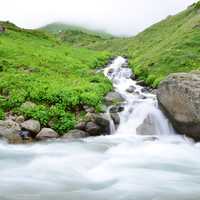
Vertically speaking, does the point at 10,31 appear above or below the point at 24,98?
above

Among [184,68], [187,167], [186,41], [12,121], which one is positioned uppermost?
[186,41]

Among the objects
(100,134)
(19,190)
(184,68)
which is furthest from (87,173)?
(184,68)

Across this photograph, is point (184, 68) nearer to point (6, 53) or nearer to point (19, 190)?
point (6, 53)

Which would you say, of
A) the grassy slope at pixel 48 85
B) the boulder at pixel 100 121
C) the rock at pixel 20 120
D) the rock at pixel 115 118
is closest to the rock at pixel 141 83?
the grassy slope at pixel 48 85

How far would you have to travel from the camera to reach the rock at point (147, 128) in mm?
23953

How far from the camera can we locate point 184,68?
34875 mm

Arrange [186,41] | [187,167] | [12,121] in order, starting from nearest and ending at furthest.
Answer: [187,167]
[12,121]
[186,41]

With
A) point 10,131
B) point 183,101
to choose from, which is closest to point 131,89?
point 183,101

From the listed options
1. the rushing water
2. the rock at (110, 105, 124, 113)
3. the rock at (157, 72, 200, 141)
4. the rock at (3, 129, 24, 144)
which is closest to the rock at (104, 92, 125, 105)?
the rock at (110, 105, 124, 113)

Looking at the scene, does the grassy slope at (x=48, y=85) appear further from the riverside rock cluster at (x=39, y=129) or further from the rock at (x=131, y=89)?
the rock at (x=131, y=89)

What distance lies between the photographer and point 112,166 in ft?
59.6

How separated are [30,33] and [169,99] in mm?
34272

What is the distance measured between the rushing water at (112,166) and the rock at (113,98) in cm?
156

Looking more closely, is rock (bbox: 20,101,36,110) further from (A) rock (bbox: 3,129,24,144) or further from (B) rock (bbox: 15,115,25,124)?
(A) rock (bbox: 3,129,24,144)
